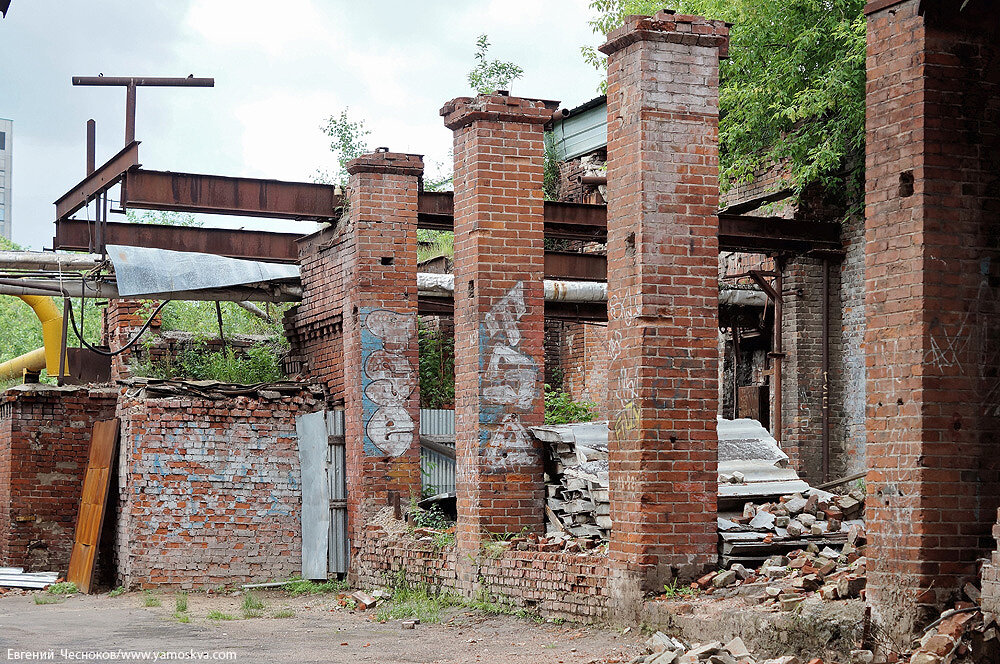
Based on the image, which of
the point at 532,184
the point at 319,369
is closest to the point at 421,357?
the point at 319,369

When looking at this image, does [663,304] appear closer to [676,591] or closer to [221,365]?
[676,591]

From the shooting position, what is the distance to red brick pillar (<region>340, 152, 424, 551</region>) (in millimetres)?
13016

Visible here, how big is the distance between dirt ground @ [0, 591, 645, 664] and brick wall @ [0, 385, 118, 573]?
2629mm

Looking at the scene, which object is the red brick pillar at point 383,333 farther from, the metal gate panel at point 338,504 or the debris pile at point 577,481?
the debris pile at point 577,481

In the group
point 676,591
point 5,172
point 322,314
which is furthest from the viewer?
point 5,172

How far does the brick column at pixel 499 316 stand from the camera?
1059 cm

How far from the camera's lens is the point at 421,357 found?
52.9 ft

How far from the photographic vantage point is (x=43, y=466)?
1505 cm

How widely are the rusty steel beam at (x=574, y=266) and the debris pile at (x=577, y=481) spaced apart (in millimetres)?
4302

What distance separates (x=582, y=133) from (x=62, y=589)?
41.7 feet

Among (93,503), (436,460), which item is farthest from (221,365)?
→ (436,460)

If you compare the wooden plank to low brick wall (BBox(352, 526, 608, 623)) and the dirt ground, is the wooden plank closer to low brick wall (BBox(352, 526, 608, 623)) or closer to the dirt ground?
the dirt ground

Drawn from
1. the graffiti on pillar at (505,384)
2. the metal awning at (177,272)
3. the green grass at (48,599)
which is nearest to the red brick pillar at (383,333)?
the metal awning at (177,272)

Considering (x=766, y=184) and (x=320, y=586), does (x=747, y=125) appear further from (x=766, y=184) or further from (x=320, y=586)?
(x=320, y=586)
